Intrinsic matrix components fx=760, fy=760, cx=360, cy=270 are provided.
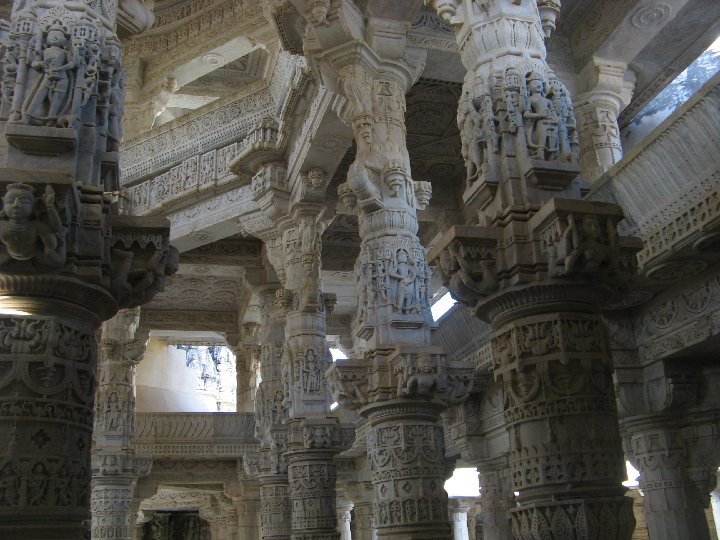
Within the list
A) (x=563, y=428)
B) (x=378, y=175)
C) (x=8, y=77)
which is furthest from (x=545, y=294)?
(x=378, y=175)

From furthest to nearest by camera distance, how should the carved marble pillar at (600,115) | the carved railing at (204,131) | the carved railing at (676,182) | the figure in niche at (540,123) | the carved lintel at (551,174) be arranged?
the carved railing at (204,131) < the carved marble pillar at (600,115) < the carved railing at (676,182) < the figure in niche at (540,123) < the carved lintel at (551,174)

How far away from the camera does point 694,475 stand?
750cm

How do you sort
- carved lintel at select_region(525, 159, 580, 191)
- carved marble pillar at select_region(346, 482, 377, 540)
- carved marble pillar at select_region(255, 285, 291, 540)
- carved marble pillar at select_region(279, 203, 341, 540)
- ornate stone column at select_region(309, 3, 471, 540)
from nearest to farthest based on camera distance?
carved lintel at select_region(525, 159, 580, 191)
ornate stone column at select_region(309, 3, 471, 540)
carved marble pillar at select_region(279, 203, 341, 540)
carved marble pillar at select_region(255, 285, 291, 540)
carved marble pillar at select_region(346, 482, 377, 540)

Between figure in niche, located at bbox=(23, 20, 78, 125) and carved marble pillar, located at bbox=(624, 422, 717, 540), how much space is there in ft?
20.4

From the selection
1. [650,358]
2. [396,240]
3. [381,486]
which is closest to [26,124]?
[396,240]

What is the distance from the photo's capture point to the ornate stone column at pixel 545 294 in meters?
3.81

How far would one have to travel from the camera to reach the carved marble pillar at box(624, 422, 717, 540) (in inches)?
291

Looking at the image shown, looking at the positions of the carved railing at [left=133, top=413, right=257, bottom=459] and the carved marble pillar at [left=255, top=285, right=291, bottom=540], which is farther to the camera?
the carved railing at [left=133, top=413, right=257, bottom=459]

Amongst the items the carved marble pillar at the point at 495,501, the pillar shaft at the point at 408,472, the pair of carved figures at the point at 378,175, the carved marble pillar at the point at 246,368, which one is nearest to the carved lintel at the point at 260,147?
the pair of carved figures at the point at 378,175

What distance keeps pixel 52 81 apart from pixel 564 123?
302 cm

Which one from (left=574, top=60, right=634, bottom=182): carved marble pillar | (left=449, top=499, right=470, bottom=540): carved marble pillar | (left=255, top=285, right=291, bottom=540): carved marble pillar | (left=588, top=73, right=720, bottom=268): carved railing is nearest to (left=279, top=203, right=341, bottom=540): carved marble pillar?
(left=255, top=285, right=291, bottom=540): carved marble pillar

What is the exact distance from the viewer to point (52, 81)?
4.43 metres

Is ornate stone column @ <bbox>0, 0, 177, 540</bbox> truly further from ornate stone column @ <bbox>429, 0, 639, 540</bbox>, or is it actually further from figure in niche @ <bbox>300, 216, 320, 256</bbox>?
figure in niche @ <bbox>300, 216, 320, 256</bbox>

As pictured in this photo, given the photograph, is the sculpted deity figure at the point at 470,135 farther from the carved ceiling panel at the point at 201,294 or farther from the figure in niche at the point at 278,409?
the carved ceiling panel at the point at 201,294
